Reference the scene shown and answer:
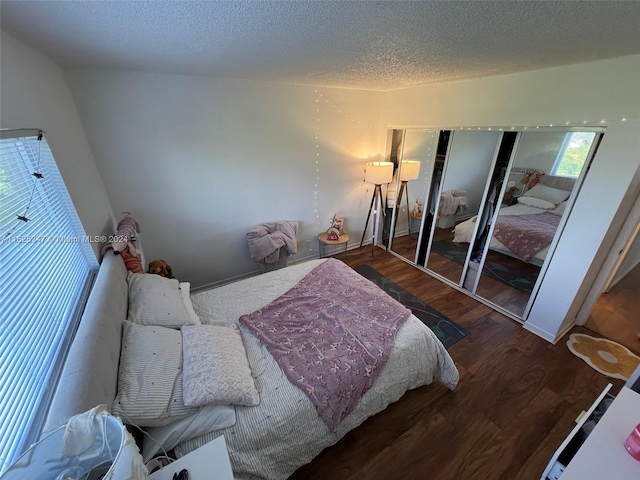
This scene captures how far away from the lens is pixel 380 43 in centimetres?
142

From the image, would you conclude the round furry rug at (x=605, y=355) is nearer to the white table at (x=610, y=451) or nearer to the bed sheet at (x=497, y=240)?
the bed sheet at (x=497, y=240)

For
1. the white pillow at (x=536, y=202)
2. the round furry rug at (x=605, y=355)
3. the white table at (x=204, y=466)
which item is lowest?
the round furry rug at (x=605, y=355)

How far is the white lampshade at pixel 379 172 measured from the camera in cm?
330

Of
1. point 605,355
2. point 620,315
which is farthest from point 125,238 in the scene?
point 620,315

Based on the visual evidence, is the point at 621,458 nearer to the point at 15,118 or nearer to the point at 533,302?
the point at 533,302

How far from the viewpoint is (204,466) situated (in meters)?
0.91

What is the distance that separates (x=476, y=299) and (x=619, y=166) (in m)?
1.66

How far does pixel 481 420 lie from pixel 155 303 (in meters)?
2.29

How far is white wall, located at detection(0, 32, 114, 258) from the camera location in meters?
1.11

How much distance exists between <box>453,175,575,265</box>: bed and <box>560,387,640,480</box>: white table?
1.51m

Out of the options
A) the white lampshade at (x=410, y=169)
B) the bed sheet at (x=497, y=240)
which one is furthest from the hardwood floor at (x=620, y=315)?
the white lampshade at (x=410, y=169)

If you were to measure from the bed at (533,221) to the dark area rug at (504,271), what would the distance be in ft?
0.42

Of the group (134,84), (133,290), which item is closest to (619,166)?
(133,290)

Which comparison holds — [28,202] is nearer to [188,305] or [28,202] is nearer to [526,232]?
[188,305]
